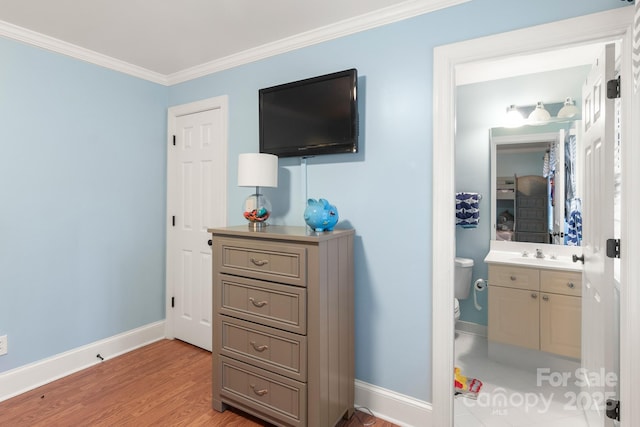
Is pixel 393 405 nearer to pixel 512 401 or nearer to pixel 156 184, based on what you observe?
pixel 512 401

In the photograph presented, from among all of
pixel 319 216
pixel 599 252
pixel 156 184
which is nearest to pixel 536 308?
pixel 599 252

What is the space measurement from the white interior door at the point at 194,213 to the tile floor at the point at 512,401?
2047mm

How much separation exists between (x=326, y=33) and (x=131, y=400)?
2.66 meters

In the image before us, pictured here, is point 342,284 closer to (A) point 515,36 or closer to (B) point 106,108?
(A) point 515,36

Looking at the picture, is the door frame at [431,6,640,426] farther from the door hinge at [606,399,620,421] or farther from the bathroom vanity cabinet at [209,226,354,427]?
the bathroom vanity cabinet at [209,226,354,427]

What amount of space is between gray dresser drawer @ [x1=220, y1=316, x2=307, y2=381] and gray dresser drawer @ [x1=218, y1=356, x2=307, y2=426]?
0.05 metres

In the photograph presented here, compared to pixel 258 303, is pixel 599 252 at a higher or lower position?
higher

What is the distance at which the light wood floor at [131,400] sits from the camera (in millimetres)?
1944

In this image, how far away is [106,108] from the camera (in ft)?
8.77

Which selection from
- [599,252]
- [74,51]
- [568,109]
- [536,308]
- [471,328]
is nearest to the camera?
[599,252]

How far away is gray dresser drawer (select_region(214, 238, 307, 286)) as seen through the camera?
1.73 metres

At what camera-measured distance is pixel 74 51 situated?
245cm

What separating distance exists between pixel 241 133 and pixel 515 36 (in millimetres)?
1873

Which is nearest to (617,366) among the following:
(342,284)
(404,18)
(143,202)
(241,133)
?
(342,284)
